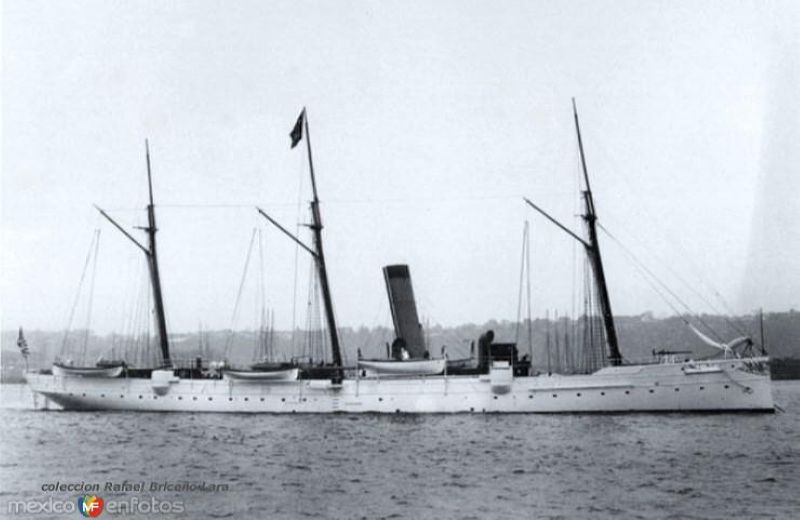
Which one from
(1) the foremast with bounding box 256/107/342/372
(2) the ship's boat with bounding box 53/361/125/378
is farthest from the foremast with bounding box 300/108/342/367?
(2) the ship's boat with bounding box 53/361/125/378

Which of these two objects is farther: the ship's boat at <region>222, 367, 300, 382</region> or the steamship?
the ship's boat at <region>222, 367, 300, 382</region>

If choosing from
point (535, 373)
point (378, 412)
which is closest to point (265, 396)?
point (378, 412)

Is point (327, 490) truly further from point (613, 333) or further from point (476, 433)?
point (613, 333)

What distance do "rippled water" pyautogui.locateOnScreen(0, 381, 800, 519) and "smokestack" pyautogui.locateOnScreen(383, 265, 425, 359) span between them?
4.60 m

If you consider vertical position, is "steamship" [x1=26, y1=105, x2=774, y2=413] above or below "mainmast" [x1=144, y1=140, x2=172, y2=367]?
below

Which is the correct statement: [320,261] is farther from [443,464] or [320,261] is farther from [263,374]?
[443,464]

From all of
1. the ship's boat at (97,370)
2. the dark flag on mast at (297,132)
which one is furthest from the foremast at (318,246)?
the ship's boat at (97,370)

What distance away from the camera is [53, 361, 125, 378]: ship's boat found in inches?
1457

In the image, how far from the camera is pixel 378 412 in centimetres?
3328

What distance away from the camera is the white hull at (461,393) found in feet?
98.0

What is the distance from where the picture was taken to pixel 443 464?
20156 millimetres

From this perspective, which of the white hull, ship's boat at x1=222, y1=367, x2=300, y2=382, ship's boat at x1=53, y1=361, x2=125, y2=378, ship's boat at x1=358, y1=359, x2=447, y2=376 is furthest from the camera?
ship's boat at x1=53, y1=361, x2=125, y2=378

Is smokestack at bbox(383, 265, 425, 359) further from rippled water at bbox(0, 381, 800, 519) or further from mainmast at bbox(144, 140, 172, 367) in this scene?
mainmast at bbox(144, 140, 172, 367)

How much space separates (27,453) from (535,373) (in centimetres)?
1964
